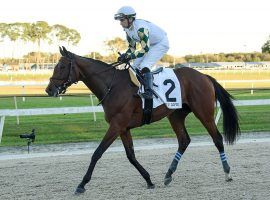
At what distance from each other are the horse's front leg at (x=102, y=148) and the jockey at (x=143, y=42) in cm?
61

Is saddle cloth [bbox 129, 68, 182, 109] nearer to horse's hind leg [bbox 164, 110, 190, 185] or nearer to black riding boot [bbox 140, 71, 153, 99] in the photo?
black riding boot [bbox 140, 71, 153, 99]

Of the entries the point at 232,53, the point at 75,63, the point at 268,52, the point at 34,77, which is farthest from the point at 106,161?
the point at 232,53

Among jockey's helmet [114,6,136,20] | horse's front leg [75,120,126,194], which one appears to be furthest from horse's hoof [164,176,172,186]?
jockey's helmet [114,6,136,20]

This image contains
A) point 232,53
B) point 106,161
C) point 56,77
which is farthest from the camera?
point 232,53

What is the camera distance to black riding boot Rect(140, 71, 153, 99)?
20.8ft

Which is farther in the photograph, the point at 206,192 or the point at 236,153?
the point at 236,153

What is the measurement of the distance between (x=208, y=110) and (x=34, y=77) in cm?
4792

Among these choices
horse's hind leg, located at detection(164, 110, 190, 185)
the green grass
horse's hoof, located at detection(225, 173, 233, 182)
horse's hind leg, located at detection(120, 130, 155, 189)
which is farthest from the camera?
the green grass

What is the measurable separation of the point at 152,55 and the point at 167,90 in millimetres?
509

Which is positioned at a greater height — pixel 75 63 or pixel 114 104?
pixel 75 63

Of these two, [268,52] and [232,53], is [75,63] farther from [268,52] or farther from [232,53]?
[232,53]

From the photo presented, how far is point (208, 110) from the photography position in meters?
6.89

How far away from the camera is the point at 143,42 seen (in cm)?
628

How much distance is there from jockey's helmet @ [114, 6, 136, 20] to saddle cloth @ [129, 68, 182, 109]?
936 millimetres
